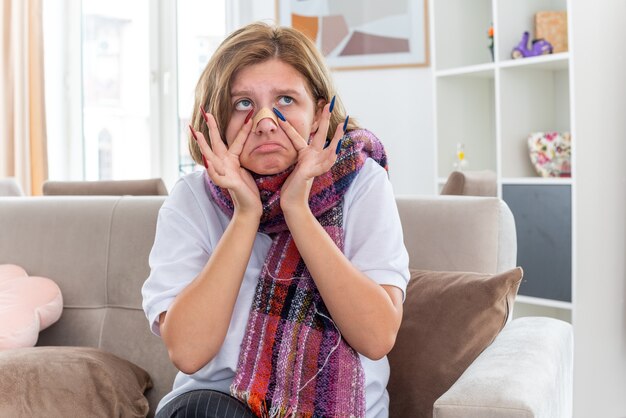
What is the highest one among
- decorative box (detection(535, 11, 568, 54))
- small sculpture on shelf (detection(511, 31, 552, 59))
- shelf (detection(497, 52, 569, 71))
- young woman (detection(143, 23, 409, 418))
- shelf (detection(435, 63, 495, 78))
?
decorative box (detection(535, 11, 568, 54))

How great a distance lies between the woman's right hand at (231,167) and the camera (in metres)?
1.36

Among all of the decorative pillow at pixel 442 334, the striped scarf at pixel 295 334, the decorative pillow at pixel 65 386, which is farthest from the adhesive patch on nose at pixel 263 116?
the decorative pillow at pixel 65 386

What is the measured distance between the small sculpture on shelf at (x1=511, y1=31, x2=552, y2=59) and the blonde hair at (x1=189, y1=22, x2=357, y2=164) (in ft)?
5.82

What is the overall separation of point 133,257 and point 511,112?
5.69ft

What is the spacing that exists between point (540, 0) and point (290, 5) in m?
1.46

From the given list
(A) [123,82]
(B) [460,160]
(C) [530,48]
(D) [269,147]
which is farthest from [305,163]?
(A) [123,82]

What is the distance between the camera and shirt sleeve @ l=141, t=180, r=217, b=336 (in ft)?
4.61

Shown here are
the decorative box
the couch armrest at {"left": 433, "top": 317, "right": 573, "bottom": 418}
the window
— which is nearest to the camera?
the couch armrest at {"left": 433, "top": 317, "right": 573, "bottom": 418}

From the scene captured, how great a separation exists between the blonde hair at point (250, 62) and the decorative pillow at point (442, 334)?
0.46 m

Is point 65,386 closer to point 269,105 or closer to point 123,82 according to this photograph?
point 269,105

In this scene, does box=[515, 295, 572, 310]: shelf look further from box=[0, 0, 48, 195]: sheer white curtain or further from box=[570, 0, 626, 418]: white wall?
box=[0, 0, 48, 195]: sheer white curtain

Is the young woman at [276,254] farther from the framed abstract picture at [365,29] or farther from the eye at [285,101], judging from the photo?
the framed abstract picture at [365,29]

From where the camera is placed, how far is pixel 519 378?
4.12ft

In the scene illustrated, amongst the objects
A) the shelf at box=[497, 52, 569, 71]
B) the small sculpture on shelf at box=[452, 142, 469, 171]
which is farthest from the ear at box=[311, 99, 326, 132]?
the small sculpture on shelf at box=[452, 142, 469, 171]
